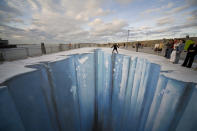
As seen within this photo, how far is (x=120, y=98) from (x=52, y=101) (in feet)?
17.2

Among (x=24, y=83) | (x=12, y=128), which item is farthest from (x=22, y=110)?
(x=24, y=83)

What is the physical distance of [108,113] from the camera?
301 inches

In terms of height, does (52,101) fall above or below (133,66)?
below

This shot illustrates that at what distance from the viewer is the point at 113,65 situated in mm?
7789

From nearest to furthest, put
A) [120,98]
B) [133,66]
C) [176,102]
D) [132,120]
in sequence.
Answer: [176,102] < [132,120] < [133,66] < [120,98]

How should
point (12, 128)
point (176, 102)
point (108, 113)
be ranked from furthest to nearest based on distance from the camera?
1. point (108, 113)
2. point (176, 102)
3. point (12, 128)

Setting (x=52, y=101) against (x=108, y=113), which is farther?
(x=108, y=113)

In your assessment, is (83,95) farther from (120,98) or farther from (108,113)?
Answer: (108,113)

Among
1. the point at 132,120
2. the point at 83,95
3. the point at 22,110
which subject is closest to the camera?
the point at 22,110

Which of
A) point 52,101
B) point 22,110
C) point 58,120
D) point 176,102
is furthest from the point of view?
point 58,120

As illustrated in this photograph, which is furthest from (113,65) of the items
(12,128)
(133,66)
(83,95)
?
(12,128)

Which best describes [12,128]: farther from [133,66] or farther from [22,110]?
[133,66]

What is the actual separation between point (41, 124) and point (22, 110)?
71 centimetres

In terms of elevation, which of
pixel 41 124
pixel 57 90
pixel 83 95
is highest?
pixel 57 90
